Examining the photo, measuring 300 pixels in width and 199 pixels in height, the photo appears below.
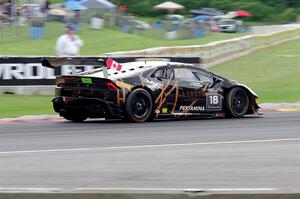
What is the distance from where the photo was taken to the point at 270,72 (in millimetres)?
29422

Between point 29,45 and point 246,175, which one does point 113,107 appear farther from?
point 29,45

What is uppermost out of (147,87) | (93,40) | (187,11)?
(187,11)

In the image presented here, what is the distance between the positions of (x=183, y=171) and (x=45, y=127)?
5.93 m

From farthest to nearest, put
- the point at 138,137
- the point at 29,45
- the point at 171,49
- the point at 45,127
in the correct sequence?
the point at 29,45 → the point at 171,49 → the point at 45,127 → the point at 138,137

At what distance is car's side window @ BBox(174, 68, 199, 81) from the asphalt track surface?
3.24 feet

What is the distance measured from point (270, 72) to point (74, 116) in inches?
620

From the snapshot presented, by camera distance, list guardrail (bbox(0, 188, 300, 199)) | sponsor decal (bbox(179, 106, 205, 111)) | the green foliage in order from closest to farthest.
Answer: guardrail (bbox(0, 188, 300, 199))
sponsor decal (bbox(179, 106, 205, 111))
the green foliage

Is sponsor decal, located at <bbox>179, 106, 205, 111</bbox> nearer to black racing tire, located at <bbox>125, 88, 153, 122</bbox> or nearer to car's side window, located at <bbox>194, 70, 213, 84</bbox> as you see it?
car's side window, located at <bbox>194, 70, 213, 84</bbox>

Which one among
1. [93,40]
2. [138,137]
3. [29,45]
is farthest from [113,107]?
[93,40]

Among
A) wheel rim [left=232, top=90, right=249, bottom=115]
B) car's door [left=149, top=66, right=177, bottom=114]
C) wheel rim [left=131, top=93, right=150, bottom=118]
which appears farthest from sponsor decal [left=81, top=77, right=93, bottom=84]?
wheel rim [left=232, top=90, right=249, bottom=115]

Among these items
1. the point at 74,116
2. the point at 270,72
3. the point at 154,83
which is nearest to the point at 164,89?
the point at 154,83

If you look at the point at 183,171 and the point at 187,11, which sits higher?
the point at 187,11

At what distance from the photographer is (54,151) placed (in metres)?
10.3

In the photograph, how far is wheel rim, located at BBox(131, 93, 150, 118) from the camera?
14289 millimetres
